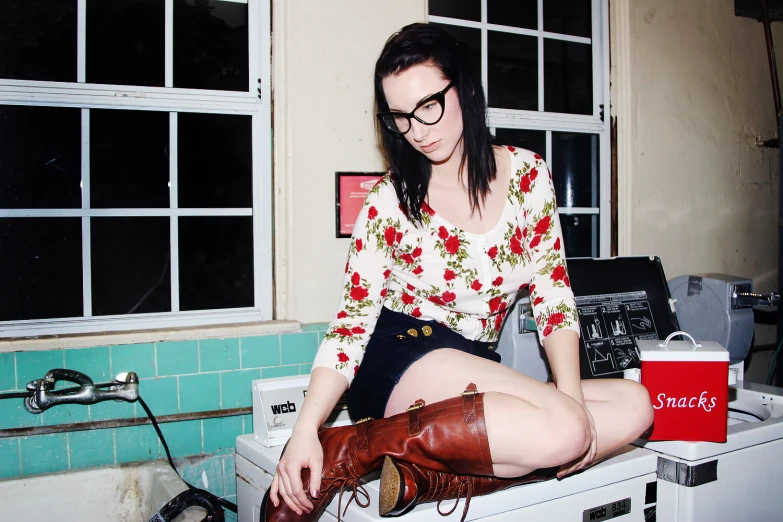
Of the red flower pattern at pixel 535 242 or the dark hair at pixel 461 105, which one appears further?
the red flower pattern at pixel 535 242

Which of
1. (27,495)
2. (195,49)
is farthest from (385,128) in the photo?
(27,495)

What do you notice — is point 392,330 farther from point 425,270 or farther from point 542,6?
point 542,6

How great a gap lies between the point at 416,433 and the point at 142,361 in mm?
1202

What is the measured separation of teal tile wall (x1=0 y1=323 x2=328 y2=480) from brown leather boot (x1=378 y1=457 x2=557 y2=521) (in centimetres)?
107

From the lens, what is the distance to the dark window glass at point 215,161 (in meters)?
2.38

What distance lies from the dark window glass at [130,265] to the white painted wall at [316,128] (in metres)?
0.40

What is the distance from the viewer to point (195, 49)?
93.6 inches

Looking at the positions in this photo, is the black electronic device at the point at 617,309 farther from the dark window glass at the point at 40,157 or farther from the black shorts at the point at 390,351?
the dark window glass at the point at 40,157

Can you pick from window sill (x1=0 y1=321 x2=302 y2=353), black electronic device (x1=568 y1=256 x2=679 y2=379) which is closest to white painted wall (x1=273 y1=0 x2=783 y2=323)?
window sill (x1=0 y1=321 x2=302 y2=353)

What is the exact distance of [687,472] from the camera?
5.58 feet

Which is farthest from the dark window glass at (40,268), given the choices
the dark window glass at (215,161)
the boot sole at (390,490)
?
the boot sole at (390,490)

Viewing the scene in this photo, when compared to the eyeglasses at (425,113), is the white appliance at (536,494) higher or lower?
lower

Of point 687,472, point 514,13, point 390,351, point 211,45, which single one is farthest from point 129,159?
point 687,472

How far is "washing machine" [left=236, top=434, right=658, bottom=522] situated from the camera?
1.43 meters
